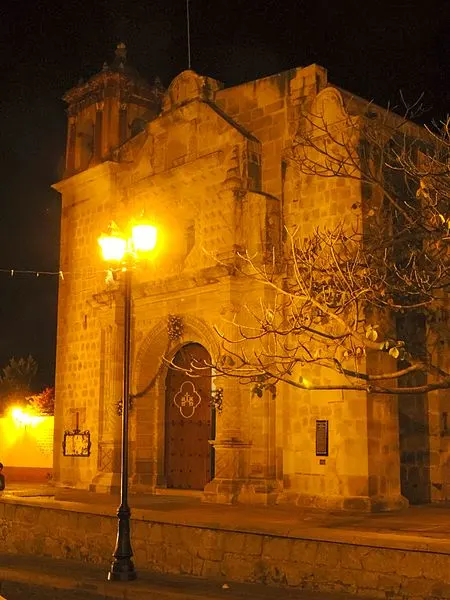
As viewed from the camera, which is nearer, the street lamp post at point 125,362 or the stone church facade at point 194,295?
the street lamp post at point 125,362

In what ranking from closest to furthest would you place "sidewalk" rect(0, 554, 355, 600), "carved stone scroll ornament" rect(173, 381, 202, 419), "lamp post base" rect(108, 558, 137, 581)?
1. "sidewalk" rect(0, 554, 355, 600)
2. "lamp post base" rect(108, 558, 137, 581)
3. "carved stone scroll ornament" rect(173, 381, 202, 419)

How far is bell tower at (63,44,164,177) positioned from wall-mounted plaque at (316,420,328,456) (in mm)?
8870

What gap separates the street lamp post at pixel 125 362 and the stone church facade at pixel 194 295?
2846mm

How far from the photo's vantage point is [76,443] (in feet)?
Answer: 62.3

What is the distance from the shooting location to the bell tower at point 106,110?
65.9 feet

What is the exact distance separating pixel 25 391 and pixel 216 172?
15257 mm

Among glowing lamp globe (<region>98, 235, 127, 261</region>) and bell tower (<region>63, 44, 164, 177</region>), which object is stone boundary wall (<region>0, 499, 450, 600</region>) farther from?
bell tower (<region>63, 44, 164, 177</region>)

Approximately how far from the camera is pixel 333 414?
572 inches

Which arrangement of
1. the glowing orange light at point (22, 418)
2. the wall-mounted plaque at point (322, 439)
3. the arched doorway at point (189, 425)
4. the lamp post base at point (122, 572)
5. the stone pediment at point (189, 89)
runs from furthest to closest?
the glowing orange light at point (22, 418) → the stone pediment at point (189, 89) → the arched doorway at point (189, 425) → the wall-mounted plaque at point (322, 439) → the lamp post base at point (122, 572)

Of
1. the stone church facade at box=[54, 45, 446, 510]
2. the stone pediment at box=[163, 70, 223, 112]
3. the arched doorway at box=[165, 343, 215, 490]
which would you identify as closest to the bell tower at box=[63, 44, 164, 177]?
the stone church facade at box=[54, 45, 446, 510]

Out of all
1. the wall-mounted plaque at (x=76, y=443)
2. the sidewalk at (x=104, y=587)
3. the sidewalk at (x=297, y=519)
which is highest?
the wall-mounted plaque at (x=76, y=443)

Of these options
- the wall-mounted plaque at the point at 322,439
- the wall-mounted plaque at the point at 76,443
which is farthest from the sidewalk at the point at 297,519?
the wall-mounted plaque at the point at 76,443

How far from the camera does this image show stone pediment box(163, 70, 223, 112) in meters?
17.7

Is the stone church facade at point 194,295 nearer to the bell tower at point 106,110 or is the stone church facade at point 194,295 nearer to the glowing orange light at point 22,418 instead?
the bell tower at point 106,110
